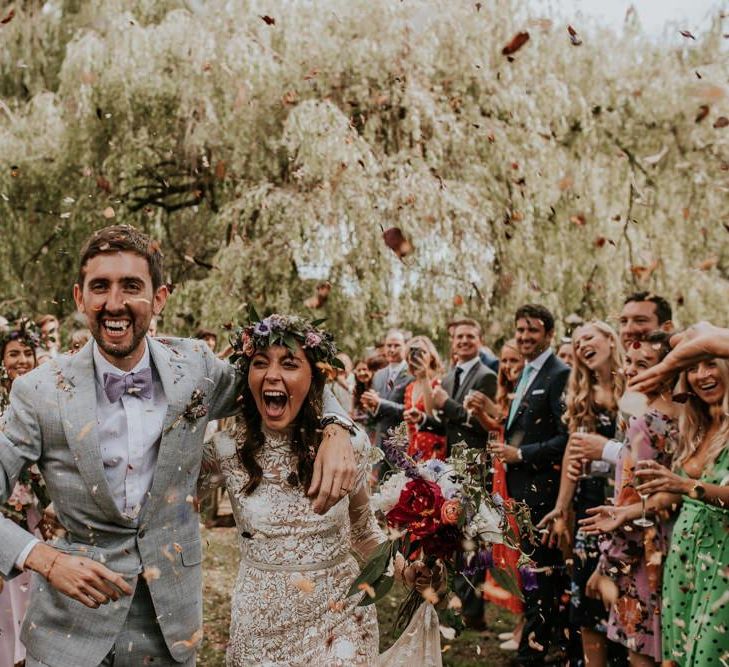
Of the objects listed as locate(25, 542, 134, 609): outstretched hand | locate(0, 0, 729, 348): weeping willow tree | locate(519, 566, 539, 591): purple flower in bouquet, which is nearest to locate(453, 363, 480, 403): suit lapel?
locate(519, 566, 539, 591): purple flower in bouquet

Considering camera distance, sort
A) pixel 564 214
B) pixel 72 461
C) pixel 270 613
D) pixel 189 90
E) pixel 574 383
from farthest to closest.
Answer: pixel 564 214
pixel 189 90
pixel 574 383
pixel 270 613
pixel 72 461

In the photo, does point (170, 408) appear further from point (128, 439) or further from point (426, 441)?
point (426, 441)

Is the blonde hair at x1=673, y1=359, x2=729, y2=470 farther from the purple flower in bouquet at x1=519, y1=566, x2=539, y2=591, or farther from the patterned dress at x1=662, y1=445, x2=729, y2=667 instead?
the purple flower in bouquet at x1=519, y1=566, x2=539, y2=591

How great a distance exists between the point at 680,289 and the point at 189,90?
640cm

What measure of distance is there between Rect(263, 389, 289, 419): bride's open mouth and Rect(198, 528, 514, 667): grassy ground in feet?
6.43

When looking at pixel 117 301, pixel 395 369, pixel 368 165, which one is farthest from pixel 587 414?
pixel 368 165

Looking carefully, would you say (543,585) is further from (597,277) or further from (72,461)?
(597,277)

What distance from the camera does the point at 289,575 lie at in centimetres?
303

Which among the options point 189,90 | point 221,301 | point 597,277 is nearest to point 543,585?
point 221,301

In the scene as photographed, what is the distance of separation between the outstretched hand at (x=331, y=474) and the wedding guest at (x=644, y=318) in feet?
8.31

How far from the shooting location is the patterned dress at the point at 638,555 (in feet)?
14.0

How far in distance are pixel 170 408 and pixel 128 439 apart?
16cm

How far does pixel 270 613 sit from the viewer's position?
2.99 metres

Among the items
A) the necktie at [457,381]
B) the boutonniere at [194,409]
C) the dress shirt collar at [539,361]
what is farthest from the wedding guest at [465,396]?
the boutonniere at [194,409]
